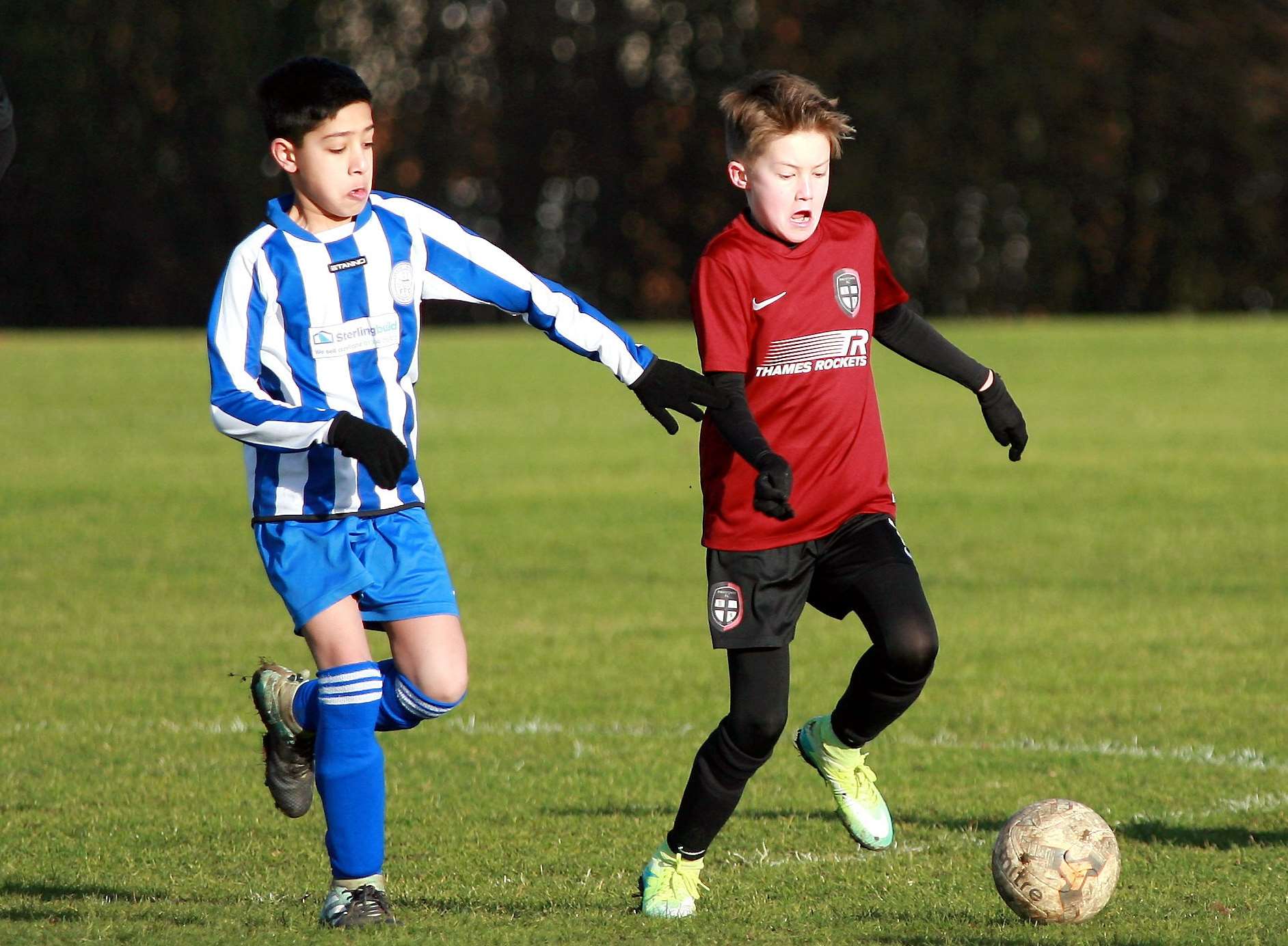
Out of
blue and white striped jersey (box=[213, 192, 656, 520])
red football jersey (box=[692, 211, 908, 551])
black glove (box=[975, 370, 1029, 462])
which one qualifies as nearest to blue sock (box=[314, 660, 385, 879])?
blue and white striped jersey (box=[213, 192, 656, 520])

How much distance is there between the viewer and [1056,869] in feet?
15.0

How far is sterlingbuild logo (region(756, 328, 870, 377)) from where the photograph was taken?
4.99m

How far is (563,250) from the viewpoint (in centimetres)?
3931

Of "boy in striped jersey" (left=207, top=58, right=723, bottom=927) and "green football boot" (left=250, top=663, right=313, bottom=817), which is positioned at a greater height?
"boy in striped jersey" (left=207, top=58, right=723, bottom=927)

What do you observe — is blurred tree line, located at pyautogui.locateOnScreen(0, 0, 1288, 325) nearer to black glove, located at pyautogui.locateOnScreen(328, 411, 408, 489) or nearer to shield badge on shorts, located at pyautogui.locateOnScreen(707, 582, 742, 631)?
shield badge on shorts, located at pyautogui.locateOnScreen(707, 582, 742, 631)

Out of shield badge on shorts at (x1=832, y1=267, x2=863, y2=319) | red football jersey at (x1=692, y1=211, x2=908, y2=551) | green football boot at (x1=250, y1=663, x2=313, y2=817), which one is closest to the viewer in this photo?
red football jersey at (x1=692, y1=211, x2=908, y2=551)

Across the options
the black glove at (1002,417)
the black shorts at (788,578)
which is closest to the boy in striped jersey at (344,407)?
the black shorts at (788,578)

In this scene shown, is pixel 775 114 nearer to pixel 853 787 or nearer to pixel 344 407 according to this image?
pixel 344 407

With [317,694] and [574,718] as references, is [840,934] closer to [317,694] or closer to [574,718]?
[317,694]

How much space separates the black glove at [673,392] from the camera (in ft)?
15.5

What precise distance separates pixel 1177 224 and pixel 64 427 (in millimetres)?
24129

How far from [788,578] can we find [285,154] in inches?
62.4

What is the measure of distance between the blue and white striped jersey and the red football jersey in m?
0.28

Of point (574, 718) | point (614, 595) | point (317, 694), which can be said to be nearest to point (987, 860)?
point (317, 694)
